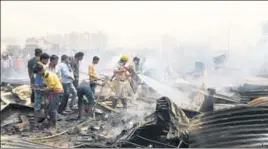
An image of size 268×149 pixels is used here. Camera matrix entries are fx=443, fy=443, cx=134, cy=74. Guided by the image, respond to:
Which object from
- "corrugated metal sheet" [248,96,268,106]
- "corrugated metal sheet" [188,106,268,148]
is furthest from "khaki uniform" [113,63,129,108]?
"corrugated metal sheet" [248,96,268,106]

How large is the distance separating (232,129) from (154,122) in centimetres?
102

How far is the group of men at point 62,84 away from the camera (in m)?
6.02

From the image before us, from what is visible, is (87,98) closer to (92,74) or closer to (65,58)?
(92,74)

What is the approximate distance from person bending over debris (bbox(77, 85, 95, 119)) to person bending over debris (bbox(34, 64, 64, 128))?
38 centimetres

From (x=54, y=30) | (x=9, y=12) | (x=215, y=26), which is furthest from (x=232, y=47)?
(x=9, y=12)

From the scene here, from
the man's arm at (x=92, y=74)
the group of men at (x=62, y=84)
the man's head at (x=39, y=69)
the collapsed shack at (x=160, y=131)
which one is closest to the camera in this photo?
the collapsed shack at (x=160, y=131)

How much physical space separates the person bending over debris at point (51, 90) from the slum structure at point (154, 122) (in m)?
0.21

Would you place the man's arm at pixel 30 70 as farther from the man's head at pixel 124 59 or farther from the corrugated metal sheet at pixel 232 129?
the corrugated metal sheet at pixel 232 129

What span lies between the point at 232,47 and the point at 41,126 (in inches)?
111

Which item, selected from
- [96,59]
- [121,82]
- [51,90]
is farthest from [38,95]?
[121,82]

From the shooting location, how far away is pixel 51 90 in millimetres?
6008

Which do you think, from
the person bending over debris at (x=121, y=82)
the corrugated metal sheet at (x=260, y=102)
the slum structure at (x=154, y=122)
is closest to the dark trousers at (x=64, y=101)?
the slum structure at (x=154, y=122)

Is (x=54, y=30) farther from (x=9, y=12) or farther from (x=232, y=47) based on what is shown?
(x=232, y=47)

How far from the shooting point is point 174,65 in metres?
6.26
